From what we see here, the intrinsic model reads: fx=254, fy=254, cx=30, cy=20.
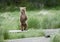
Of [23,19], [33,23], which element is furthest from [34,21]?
[23,19]

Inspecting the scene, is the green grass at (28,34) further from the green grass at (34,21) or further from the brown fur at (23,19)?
the brown fur at (23,19)

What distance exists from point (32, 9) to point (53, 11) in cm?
40

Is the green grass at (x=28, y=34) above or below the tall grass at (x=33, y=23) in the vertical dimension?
below

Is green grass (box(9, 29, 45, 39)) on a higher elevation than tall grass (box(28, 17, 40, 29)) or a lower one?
→ lower

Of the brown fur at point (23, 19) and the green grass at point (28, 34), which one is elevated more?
the brown fur at point (23, 19)

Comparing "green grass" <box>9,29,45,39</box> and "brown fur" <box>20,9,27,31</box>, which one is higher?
"brown fur" <box>20,9,27,31</box>

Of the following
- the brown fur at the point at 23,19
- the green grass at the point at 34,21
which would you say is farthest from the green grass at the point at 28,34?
the brown fur at the point at 23,19

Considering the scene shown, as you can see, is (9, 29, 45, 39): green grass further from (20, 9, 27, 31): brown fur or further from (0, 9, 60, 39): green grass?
(20, 9, 27, 31): brown fur

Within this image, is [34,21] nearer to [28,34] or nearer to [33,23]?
[33,23]

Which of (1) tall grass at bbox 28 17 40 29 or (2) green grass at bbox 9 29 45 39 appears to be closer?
(2) green grass at bbox 9 29 45 39

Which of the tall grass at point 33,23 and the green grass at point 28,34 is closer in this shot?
the green grass at point 28,34

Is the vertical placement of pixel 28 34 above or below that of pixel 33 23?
below

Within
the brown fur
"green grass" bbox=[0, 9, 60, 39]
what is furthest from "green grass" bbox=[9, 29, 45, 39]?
the brown fur

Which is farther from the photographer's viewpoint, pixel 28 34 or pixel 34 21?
pixel 34 21
